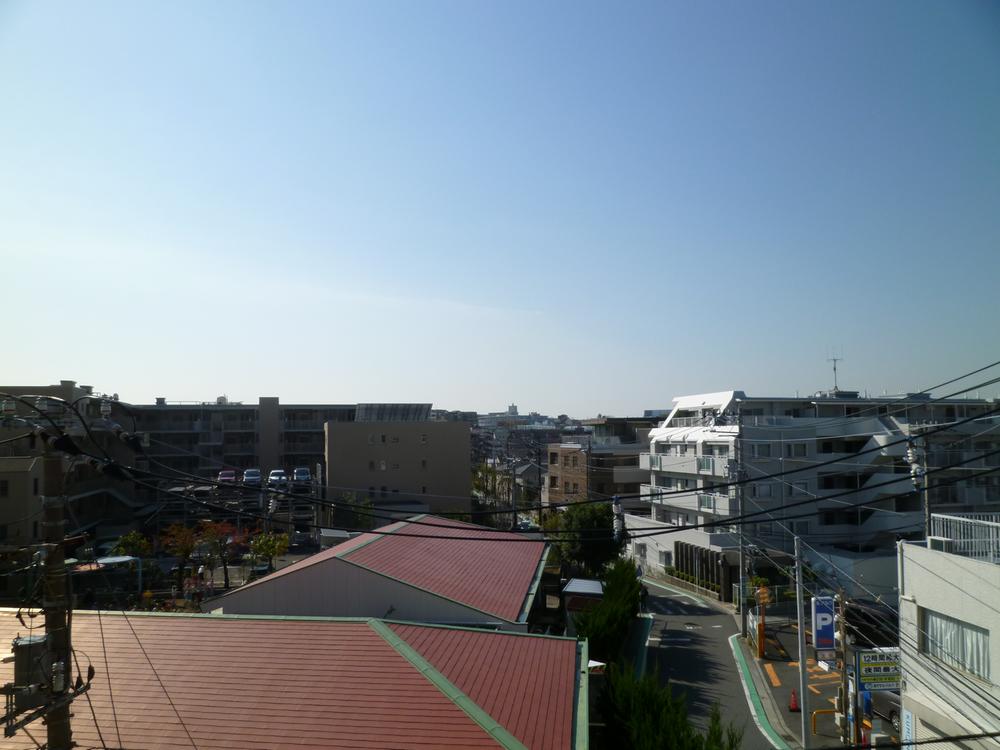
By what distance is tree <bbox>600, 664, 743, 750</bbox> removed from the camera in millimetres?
8008

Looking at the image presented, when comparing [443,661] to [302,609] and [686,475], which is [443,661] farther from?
[686,475]

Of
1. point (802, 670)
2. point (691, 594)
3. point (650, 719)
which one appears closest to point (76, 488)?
point (691, 594)

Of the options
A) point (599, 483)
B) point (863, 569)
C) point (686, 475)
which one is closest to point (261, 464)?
point (599, 483)

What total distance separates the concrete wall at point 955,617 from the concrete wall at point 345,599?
21.5 ft

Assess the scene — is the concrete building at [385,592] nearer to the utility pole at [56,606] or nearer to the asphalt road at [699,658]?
the asphalt road at [699,658]

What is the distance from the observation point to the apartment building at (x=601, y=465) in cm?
3600

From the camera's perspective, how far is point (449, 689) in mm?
8258

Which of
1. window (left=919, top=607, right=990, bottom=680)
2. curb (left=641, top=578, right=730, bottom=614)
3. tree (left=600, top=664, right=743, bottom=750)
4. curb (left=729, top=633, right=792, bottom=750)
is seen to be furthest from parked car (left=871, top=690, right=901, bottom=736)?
curb (left=641, top=578, right=730, bottom=614)

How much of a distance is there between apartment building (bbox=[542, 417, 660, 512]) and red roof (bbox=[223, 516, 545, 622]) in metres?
17.7

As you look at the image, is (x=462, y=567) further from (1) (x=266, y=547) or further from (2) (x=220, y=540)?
(2) (x=220, y=540)

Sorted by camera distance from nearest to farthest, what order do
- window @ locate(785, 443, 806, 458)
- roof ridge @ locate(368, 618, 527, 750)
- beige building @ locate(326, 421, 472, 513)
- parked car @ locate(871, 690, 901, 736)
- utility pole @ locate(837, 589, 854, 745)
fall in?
roof ridge @ locate(368, 618, 527, 750), utility pole @ locate(837, 589, 854, 745), parked car @ locate(871, 690, 901, 736), window @ locate(785, 443, 806, 458), beige building @ locate(326, 421, 472, 513)

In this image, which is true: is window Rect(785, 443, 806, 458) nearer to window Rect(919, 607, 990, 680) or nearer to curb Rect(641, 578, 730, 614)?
curb Rect(641, 578, 730, 614)

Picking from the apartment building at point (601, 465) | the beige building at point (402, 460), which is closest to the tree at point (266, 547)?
the beige building at point (402, 460)

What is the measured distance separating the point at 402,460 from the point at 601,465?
11454 millimetres
